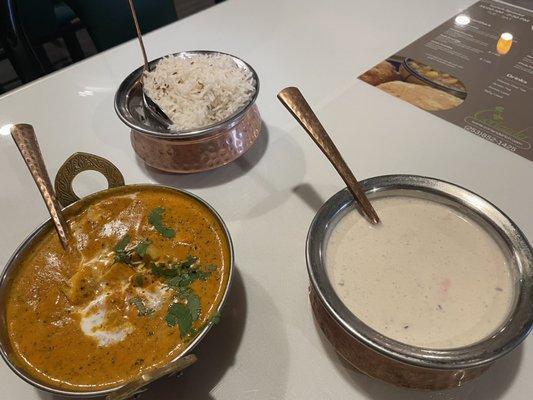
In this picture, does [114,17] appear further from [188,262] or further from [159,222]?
[188,262]

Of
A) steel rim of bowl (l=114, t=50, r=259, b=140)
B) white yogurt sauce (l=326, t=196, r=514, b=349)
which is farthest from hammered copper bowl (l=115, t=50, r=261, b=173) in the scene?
white yogurt sauce (l=326, t=196, r=514, b=349)

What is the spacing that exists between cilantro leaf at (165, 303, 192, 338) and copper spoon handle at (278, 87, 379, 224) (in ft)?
1.23

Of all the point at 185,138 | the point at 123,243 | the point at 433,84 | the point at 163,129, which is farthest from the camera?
the point at 433,84

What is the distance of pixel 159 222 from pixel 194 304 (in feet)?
0.69

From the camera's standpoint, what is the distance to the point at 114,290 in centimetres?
78

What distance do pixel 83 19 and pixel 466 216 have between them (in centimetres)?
204

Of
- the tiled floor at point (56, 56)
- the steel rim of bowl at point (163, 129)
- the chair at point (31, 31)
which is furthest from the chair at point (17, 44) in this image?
the steel rim of bowl at point (163, 129)

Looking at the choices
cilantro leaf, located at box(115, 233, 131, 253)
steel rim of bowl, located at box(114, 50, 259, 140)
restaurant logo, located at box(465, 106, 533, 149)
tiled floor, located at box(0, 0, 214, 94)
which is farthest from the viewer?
tiled floor, located at box(0, 0, 214, 94)

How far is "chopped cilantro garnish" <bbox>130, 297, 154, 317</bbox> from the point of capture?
750mm

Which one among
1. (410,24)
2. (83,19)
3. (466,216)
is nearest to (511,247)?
(466,216)

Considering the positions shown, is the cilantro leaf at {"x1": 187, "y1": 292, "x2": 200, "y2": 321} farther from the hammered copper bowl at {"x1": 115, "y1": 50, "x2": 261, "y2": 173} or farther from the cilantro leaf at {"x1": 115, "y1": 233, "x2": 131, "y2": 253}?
the hammered copper bowl at {"x1": 115, "y1": 50, "x2": 261, "y2": 173}

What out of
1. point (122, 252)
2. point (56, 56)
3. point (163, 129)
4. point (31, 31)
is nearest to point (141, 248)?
point (122, 252)

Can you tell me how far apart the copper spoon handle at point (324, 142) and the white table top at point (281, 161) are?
19 centimetres

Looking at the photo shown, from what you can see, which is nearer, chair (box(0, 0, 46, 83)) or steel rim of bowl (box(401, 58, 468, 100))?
steel rim of bowl (box(401, 58, 468, 100))
